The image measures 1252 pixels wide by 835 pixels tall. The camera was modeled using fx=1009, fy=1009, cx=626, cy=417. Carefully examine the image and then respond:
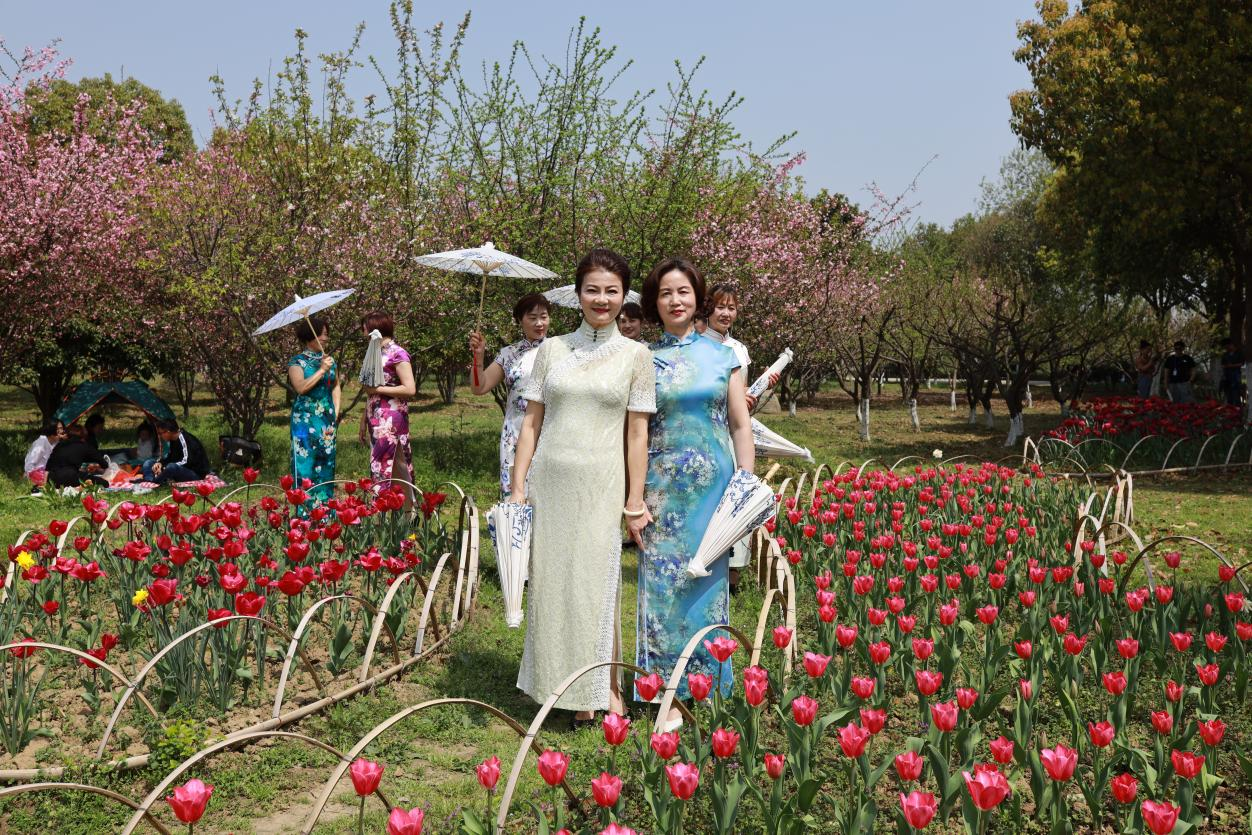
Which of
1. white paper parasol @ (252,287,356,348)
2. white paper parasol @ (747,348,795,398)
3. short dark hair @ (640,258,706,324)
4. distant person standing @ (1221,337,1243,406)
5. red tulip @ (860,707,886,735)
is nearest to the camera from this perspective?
red tulip @ (860,707,886,735)

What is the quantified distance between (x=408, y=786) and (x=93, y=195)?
11.8m

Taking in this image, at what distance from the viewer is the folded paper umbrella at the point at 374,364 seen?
24.7ft

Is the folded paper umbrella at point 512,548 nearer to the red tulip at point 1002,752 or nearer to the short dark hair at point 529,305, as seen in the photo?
the red tulip at point 1002,752

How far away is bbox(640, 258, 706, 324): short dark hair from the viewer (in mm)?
4312

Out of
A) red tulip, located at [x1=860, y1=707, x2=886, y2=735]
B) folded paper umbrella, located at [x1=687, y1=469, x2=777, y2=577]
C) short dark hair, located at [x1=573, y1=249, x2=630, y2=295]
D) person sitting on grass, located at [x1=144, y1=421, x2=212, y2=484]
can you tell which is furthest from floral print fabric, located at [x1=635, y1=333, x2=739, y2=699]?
person sitting on grass, located at [x1=144, y1=421, x2=212, y2=484]

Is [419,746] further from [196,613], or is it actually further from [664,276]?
[664,276]

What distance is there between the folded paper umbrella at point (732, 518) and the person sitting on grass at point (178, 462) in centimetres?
815

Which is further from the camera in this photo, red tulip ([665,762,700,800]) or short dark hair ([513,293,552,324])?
short dark hair ([513,293,552,324])

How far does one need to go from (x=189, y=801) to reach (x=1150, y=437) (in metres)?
12.9

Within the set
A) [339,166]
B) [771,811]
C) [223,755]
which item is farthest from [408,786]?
[339,166]

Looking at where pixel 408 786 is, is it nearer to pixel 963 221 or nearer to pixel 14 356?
pixel 14 356

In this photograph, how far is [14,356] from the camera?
1330 centimetres

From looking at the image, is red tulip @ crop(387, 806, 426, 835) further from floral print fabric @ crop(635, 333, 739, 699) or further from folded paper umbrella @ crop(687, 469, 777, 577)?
floral print fabric @ crop(635, 333, 739, 699)

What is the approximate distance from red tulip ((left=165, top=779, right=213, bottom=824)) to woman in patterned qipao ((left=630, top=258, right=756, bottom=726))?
2.30m
